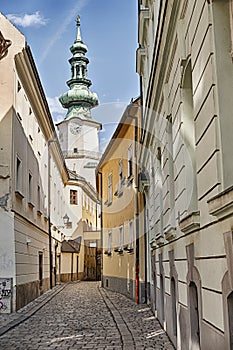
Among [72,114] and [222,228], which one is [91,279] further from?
[222,228]

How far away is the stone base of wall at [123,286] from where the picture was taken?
665 inches

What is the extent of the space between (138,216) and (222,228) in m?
13.9

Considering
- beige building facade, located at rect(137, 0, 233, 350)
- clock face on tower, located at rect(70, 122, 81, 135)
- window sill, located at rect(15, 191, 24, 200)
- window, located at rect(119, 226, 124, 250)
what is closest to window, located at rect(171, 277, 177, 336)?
beige building facade, located at rect(137, 0, 233, 350)

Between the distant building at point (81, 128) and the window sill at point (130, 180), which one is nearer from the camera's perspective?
the window sill at point (130, 180)

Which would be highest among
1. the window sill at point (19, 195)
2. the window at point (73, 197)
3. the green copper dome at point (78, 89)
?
the green copper dome at point (78, 89)

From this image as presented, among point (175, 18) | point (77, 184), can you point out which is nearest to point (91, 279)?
point (77, 184)

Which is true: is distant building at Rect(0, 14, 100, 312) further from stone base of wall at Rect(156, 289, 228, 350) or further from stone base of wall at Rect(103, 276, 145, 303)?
stone base of wall at Rect(156, 289, 228, 350)

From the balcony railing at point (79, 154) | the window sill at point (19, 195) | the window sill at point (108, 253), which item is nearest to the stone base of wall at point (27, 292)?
the window sill at point (19, 195)

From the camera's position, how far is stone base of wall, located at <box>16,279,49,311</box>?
15194 millimetres

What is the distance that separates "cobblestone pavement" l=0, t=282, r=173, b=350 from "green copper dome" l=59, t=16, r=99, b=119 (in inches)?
1782

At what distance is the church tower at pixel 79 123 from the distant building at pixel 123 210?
27074mm

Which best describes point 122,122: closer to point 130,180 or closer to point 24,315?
point 130,180

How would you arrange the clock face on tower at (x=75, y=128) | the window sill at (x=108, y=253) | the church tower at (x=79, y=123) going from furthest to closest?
the clock face on tower at (x=75, y=128), the church tower at (x=79, y=123), the window sill at (x=108, y=253)

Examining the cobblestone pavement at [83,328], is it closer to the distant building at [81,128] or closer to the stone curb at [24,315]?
the stone curb at [24,315]
